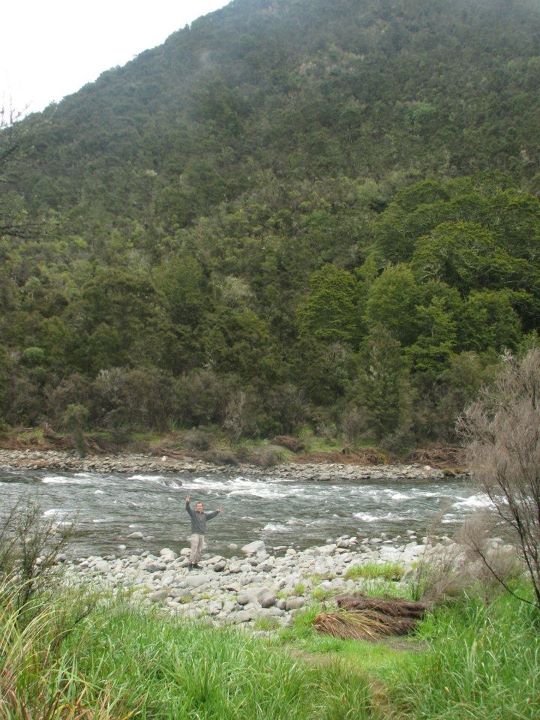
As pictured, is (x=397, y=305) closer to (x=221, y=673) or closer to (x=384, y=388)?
(x=384, y=388)

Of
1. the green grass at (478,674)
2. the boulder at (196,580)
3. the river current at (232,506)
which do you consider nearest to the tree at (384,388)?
the river current at (232,506)

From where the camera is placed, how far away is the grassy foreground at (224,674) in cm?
320

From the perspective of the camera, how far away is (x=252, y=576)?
34.5 feet

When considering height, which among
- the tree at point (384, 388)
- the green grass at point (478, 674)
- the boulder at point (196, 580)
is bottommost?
the tree at point (384, 388)

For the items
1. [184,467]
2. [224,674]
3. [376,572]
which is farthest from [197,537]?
[184,467]

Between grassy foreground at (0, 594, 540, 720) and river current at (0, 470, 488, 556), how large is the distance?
19.5 ft

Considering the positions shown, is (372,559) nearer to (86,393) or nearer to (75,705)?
(75,705)

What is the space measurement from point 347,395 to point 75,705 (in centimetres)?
3858

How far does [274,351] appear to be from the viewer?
4547cm

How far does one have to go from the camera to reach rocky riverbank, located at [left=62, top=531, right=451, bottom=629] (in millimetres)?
8133

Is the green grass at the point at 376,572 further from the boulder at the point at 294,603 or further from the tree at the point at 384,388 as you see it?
the tree at the point at 384,388

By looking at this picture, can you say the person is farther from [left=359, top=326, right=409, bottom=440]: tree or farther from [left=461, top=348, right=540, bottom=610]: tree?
[left=359, top=326, right=409, bottom=440]: tree

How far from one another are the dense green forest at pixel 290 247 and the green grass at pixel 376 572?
6821 mm

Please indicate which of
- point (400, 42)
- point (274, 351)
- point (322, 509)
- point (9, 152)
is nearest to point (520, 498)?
point (9, 152)
